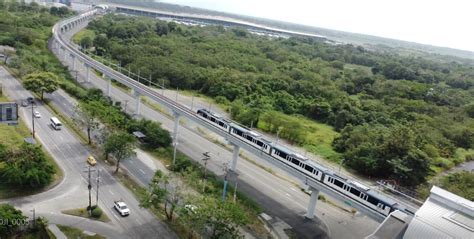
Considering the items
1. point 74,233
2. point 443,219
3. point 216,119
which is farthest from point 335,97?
point 74,233

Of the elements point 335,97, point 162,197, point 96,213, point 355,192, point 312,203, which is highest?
point 355,192

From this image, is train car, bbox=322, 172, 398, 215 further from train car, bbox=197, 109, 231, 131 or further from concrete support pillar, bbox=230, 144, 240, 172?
train car, bbox=197, 109, 231, 131

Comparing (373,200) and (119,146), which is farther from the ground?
(373,200)

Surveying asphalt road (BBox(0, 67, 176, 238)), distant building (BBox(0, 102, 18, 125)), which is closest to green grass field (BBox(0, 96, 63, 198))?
asphalt road (BBox(0, 67, 176, 238))

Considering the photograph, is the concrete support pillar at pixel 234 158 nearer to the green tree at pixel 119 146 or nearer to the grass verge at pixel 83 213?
the green tree at pixel 119 146

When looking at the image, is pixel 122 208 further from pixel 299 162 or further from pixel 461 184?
pixel 461 184

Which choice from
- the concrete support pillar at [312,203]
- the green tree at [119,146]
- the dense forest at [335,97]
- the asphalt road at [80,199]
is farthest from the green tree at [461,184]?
the green tree at [119,146]

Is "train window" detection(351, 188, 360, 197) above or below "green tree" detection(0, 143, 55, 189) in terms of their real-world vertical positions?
above
